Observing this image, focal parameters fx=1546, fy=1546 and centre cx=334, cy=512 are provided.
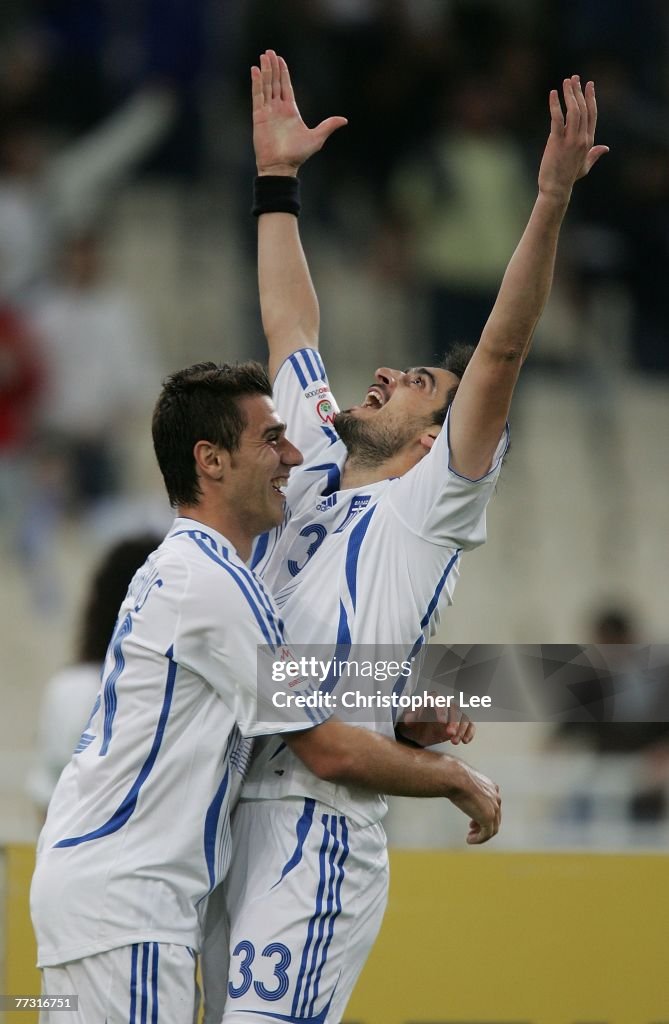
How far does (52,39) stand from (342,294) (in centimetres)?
265

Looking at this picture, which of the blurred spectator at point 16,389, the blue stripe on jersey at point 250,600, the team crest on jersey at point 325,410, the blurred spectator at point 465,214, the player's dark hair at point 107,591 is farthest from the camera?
the blurred spectator at point 465,214

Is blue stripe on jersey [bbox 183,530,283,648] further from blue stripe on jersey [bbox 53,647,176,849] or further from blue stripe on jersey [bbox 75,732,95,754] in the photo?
blue stripe on jersey [bbox 75,732,95,754]

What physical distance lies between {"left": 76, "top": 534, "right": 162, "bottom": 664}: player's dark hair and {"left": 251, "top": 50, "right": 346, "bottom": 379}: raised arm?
0.78 metres

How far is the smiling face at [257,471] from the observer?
352 centimetres

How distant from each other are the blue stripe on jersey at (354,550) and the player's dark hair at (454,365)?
339 millimetres

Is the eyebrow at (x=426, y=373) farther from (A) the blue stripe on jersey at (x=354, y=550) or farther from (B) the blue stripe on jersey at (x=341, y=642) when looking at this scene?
(B) the blue stripe on jersey at (x=341, y=642)

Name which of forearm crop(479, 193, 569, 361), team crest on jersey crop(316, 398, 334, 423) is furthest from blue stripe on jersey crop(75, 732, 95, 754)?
forearm crop(479, 193, 569, 361)

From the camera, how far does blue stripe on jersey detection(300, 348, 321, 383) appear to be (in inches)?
168

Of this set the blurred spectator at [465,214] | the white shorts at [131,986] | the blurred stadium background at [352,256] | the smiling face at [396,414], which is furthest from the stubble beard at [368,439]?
the blurred spectator at [465,214]

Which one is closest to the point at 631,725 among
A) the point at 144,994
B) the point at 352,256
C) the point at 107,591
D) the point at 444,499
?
the point at 107,591

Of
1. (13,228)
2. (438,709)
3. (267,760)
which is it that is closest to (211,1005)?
(267,760)

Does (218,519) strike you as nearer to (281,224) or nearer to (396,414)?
(396,414)

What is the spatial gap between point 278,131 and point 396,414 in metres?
0.94

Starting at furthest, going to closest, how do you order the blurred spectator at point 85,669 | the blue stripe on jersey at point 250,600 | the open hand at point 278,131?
A: the blurred spectator at point 85,669 < the open hand at point 278,131 < the blue stripe on jersey at point 250,600
